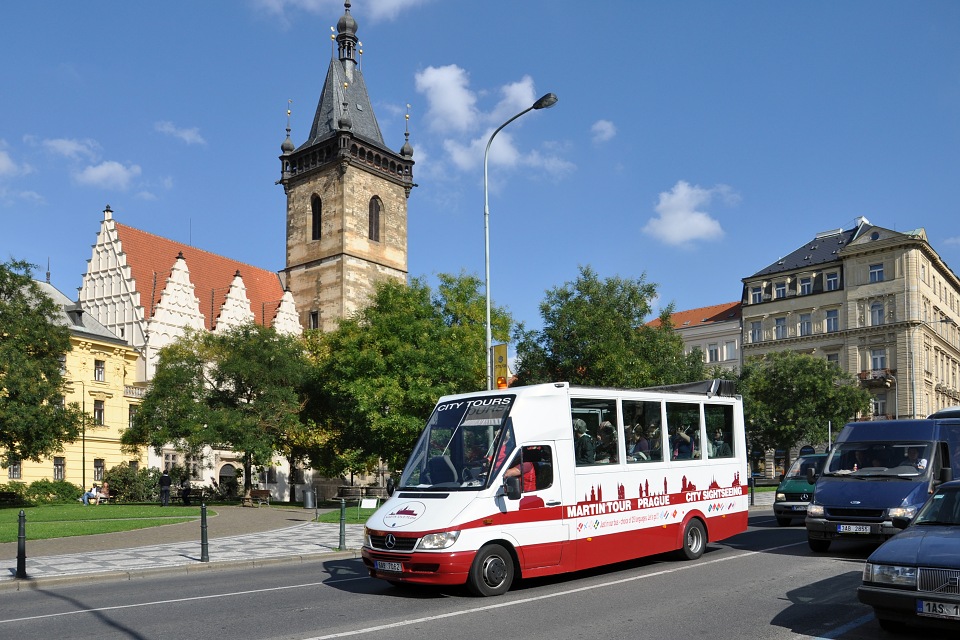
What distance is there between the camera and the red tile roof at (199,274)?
208 ft

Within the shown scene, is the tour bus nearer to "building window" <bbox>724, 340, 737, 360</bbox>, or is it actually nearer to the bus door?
the bus door

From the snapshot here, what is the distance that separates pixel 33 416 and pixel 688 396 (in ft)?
99.5

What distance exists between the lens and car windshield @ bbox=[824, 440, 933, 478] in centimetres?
1395

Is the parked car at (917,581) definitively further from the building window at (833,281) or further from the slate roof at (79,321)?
the building window at (833,281)

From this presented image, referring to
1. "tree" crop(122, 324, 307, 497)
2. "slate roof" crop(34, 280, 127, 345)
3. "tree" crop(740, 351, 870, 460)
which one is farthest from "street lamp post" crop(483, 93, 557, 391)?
"slate roof" crop(34, 280, 127, 345)

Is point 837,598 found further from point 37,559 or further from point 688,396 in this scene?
point 37,559

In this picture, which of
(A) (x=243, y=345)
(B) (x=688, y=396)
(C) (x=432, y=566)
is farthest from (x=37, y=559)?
(A) (x=243, y=345)

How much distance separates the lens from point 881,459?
1439cm

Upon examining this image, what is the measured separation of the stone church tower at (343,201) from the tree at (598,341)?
3643 centimetres

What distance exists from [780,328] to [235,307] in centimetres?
4499

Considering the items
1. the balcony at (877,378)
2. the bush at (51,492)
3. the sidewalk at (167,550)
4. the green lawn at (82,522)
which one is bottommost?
the bush at (51,492)

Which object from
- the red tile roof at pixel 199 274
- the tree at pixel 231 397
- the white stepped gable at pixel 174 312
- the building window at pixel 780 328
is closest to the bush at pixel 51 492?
the tree at pixel 231 397

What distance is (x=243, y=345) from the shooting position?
42.4 meters

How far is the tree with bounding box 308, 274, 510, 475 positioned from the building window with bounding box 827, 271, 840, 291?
35.9 m
